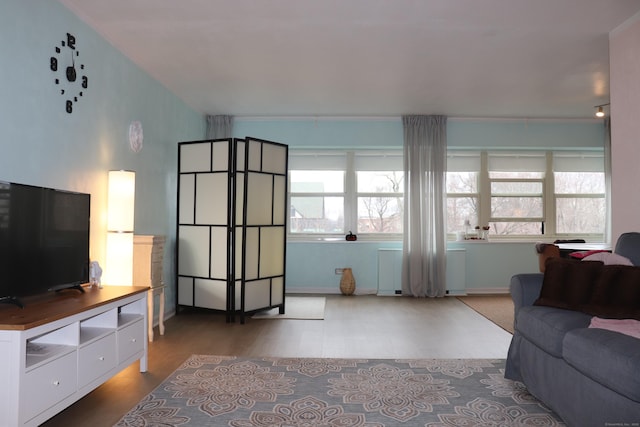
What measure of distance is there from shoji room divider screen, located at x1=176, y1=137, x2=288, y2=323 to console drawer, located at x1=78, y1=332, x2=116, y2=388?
212cm

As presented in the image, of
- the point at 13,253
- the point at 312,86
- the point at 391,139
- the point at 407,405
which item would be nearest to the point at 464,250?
the point at 391,139

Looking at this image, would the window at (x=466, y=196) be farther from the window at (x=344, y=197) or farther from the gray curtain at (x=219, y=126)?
the gray curtain at (x=219, y=126)

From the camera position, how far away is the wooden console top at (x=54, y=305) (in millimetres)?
2133

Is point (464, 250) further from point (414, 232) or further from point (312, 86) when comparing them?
point (312, 86)

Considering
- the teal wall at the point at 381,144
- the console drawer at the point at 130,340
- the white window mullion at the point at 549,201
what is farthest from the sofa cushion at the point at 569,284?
the white window mullion at the point at 549,201

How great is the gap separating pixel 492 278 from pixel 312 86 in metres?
3.81

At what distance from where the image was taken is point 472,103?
6043 mm

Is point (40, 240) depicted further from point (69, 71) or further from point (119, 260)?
point (69, 71)

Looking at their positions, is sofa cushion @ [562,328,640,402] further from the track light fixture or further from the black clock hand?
the track light fixture

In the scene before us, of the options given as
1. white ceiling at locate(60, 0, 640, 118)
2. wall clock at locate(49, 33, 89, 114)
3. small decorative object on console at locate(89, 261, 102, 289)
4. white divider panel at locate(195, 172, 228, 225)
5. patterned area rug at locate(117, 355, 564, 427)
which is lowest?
patterned area rug at locate(117, 355, 564, 427)

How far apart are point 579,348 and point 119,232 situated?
3.18 m

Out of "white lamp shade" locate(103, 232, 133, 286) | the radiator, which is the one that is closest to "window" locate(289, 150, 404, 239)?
the radiator

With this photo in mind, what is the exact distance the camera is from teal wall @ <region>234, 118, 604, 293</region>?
22.6 ft

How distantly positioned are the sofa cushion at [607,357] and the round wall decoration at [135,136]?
373 cm
